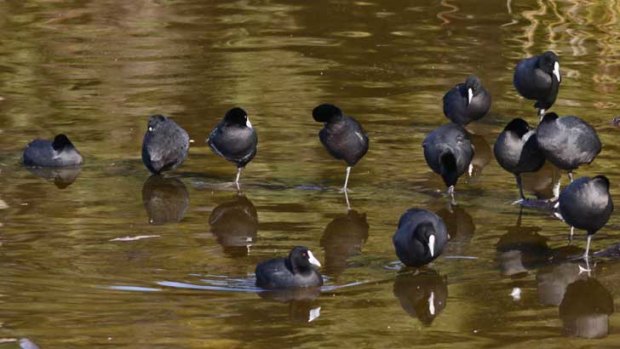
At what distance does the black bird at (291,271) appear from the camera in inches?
480

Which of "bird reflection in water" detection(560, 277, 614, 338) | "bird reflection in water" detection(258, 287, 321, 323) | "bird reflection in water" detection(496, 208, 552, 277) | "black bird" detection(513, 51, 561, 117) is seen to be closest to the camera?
"bird reflection in water" detection(560, 277, 614, 338)

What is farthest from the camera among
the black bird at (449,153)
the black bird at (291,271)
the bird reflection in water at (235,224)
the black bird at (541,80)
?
the black bird at (541,80)

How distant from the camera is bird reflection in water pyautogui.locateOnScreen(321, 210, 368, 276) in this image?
13391 mm

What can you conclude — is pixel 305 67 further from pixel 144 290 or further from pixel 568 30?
pixel 144 290

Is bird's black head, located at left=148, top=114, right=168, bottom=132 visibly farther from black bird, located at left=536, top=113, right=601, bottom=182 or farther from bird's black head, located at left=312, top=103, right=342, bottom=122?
black bird, located at left=536, top=113, right=601, bottom=182

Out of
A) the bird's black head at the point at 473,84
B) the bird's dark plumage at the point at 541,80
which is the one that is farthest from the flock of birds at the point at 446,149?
the bird's dark plumage at the point at 541,80

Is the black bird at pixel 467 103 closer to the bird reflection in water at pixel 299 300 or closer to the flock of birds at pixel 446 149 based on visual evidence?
the flock of birds at pixel 446 149

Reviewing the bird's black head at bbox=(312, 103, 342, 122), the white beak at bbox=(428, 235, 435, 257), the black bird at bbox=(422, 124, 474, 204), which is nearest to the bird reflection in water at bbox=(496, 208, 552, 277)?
the white beak at bbox=(428, 235, 435, 257)

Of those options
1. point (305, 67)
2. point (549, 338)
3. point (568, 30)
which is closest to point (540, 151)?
point (549, 338)

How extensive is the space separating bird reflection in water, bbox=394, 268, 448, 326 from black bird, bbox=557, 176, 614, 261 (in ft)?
4.35

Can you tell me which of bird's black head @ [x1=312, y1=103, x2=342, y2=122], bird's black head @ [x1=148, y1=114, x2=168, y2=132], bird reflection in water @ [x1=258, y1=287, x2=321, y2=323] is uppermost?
bird reflection in water @ [x1=258, y1=287, x2=321, y2=323]

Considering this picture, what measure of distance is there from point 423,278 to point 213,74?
893 cm

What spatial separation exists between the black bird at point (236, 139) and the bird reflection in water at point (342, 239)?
1.52 m

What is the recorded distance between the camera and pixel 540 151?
50.9 ft
